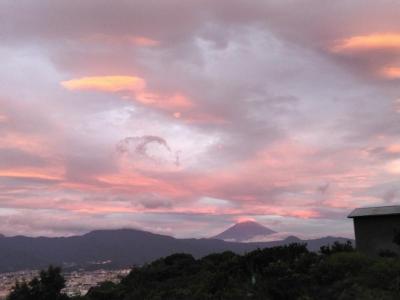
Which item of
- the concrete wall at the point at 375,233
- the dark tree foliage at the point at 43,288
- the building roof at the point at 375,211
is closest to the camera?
the concrete wall at the point at 375,233

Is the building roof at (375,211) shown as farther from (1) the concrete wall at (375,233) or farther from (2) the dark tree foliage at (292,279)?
(2) the dark tree foliage at (292,279)

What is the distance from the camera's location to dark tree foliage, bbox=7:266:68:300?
55.4 metres

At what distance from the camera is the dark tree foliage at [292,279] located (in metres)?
27.0

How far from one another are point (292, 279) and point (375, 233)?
1239cm

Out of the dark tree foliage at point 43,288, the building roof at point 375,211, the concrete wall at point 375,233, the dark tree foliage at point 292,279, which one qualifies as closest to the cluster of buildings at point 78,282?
the dark tree foliage at point 43,288

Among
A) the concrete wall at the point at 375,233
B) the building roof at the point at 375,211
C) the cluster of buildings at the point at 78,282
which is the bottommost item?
the cluster of buildings at the point at 78,282

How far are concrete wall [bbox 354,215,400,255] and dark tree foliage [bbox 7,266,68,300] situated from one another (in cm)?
3216

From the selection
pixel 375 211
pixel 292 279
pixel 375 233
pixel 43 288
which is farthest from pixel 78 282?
pixel 292 279

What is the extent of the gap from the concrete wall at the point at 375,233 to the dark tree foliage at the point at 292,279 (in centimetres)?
285

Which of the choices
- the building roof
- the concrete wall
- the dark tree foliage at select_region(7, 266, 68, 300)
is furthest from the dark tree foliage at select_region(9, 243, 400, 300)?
the dark tree foliage at select_region(7, 266, 68, 300)

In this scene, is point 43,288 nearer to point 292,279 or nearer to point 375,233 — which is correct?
point 292,279

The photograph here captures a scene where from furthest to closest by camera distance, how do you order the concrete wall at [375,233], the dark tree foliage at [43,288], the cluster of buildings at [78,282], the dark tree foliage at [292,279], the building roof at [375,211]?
the cluster of buildings at [78,282], the dark tree foliage at [43,288], the building roof at [375,211], the concrete wall at [375,233], the dark tree foliage at [292,279]

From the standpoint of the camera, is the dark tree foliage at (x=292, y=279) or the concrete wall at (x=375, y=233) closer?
the dark tree foliage at (x=292, y=279)

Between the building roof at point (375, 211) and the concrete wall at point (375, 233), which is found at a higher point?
the building roof at point (375, 211)
